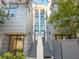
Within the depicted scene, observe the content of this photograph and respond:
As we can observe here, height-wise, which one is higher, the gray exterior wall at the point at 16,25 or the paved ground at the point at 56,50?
the gray exterior wall at the point at 16,25

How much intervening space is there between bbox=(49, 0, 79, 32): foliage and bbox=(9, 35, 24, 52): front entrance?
4333 mm

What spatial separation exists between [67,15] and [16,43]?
20.2 feet

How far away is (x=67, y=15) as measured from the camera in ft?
41.5

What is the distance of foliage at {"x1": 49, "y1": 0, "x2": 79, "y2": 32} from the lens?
1245 cm

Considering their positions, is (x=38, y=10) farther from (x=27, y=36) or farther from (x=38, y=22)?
(x=27, y=36)

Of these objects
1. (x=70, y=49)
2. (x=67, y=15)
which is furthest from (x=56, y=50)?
(x=67, y=15)

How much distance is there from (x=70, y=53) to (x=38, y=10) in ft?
29.3

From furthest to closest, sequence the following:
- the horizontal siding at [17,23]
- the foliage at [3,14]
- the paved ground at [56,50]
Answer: the horizontal siding at [17,23], the foliage at [3,14], the paved ground at [56,50]

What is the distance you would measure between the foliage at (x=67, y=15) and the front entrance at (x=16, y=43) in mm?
4333

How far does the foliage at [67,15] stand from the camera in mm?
12453

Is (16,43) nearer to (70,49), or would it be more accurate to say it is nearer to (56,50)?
(56,50)

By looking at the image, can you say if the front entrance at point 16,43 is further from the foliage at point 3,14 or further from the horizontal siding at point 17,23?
the foliage at point 3,14

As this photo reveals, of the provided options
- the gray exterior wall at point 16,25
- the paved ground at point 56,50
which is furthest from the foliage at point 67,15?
the gray exterior wall at point 16,25

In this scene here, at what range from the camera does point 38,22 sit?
1956 centimetres
